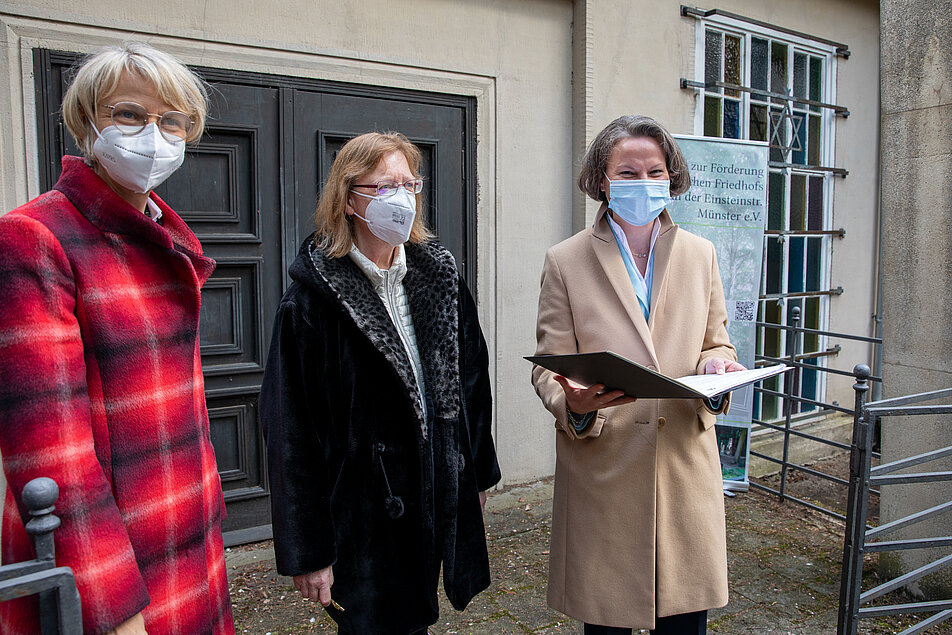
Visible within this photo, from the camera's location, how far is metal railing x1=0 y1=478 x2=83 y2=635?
1.20 m

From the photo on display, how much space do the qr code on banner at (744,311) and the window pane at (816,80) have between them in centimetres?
252

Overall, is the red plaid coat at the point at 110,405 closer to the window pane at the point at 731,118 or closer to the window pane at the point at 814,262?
the window pane at the point at 731,118

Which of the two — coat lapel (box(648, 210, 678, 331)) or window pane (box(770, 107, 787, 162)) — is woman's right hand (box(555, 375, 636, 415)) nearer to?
coat lapel (box(648, 210, 678, 331))

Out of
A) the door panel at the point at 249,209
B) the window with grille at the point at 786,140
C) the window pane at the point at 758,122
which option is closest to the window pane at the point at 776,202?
the window with grille at the point at 786,140

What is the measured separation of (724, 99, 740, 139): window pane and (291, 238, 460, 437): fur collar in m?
4.05

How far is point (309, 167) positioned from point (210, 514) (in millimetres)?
2532

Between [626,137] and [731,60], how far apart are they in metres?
3.83

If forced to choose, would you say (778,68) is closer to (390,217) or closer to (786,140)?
(786,140)

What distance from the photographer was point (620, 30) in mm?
4727

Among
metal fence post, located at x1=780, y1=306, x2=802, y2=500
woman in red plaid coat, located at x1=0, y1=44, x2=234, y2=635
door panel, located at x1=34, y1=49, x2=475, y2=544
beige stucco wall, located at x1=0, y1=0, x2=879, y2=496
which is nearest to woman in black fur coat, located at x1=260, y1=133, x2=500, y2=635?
woman in red plaid coat, located at x1=0, y1=44, x2=234, y2=635

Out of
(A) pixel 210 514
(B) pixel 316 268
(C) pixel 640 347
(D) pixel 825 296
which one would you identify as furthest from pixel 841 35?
(A) pixel 210 514

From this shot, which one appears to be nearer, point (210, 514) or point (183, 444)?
point (183, 444)

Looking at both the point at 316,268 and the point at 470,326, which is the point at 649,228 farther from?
the point at 316,268

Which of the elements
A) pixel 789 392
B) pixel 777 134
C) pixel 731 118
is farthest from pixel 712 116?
pixel 789 392
